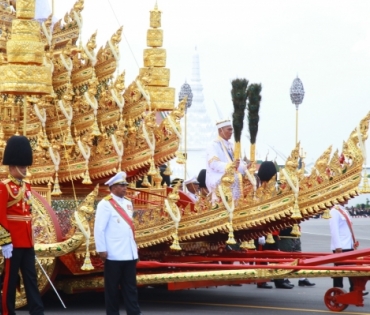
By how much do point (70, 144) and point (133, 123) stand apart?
148 centimetres

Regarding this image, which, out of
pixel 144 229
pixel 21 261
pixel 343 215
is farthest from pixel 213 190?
pixel 21 261

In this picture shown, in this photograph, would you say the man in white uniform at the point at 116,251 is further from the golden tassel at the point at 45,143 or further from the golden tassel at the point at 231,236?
the golden tassel at the point at 45,143

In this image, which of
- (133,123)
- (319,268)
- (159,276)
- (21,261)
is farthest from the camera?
(133,123)

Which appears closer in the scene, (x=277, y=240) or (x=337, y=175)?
(x=337, y=175)

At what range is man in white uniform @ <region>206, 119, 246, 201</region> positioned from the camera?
1341 centimetres

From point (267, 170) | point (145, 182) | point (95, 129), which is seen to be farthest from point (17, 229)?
point (267, 170)

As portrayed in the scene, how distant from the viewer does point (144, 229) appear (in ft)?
43.2

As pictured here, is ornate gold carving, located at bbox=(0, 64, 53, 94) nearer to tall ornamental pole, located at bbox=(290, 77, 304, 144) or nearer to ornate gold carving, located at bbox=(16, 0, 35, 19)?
ornate gold carving, located at bbox=(16, 0, 35, 19)

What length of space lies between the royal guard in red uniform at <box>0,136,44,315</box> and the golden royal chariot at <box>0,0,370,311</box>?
129 centimetres

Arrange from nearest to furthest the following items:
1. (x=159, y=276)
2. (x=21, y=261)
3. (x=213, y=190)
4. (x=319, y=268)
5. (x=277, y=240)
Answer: (x=21, y=261), (x=319, y=268), (x=159, y=276), (x=213, y=190), (x=277, y=240)

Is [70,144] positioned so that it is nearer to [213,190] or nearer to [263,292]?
[213,190]

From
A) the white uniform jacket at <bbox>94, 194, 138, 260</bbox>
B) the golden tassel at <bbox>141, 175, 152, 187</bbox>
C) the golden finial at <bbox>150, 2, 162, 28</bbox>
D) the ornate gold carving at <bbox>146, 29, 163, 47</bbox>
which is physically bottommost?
the white uniform jacket at <bbox>94, 194, 138, 260</bbox>

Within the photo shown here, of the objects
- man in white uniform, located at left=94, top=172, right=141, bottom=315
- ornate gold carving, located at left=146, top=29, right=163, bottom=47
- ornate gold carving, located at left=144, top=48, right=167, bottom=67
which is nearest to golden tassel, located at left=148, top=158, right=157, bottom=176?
ornate gold carving, located at left=144, top=48, right=167, bottom=67

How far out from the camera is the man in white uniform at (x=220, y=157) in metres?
13.4
